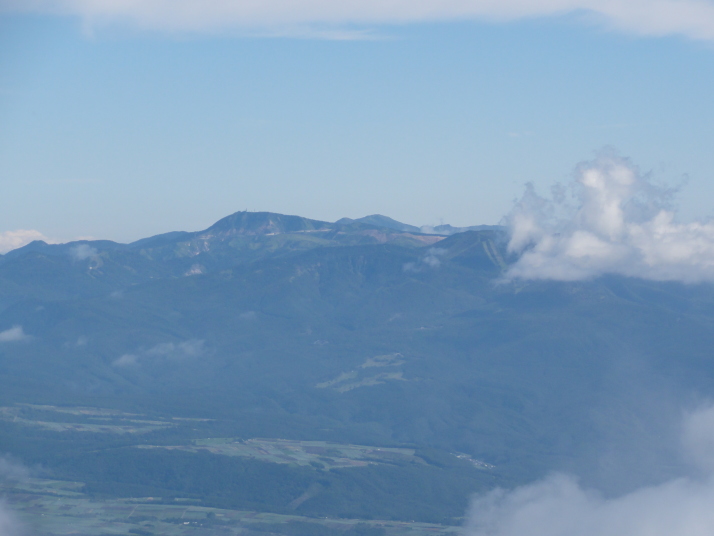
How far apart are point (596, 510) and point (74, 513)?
91.9 metres

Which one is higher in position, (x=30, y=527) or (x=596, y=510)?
(x=596, y=510)

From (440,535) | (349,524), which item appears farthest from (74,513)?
(440,535)

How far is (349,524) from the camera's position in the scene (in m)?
197

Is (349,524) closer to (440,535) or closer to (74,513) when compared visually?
(440,535)

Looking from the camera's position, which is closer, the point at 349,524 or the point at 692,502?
the point at 692,502

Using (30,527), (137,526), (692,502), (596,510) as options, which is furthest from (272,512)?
(692,502)

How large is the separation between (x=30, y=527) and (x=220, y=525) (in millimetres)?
31294

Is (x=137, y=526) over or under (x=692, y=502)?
under

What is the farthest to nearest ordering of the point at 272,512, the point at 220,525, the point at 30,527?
the point at 272,512
the point at 220,525
the point at 30,527

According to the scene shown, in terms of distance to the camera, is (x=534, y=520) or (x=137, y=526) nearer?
(x=137, y=526)

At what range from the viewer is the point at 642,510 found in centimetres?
18400

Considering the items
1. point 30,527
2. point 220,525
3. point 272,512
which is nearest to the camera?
point 30,527

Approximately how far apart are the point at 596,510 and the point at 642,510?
537 inches

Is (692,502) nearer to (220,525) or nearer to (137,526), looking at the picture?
(220,525)
